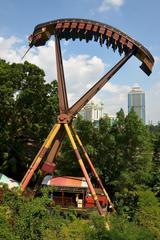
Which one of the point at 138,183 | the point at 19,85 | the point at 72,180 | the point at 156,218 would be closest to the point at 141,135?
the point at 138,183

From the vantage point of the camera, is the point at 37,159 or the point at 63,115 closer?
the point at 37,159

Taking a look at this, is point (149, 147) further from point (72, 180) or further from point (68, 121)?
point (68, 121)

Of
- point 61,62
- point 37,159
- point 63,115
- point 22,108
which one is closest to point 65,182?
point 37,159

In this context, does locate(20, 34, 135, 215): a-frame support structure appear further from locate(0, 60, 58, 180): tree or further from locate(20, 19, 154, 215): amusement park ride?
locate(0, 60, 58, 180): tree

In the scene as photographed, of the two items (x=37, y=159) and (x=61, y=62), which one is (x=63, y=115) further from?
(x=61, y=62)

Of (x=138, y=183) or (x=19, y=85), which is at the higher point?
(x=19, y=85)

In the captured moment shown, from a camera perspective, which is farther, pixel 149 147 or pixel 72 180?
pixel 149 147

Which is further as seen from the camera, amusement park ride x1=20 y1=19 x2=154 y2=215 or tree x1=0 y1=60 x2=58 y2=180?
tree x1=0 y1=60 x2=58 y2=180

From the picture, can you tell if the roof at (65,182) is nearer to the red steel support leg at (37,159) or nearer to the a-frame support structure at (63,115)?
the a-frame support structure at (63,115)

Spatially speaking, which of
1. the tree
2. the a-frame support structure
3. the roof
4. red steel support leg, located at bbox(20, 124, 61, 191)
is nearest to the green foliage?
the tree

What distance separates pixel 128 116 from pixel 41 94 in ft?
25.1

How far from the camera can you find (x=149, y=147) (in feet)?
126

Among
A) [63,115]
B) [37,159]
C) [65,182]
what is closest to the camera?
[37,159]

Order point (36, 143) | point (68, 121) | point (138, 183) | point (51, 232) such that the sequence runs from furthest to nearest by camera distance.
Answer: point (36, 143) < point (138, 183) < point (68, 121) < point (51, 232)
